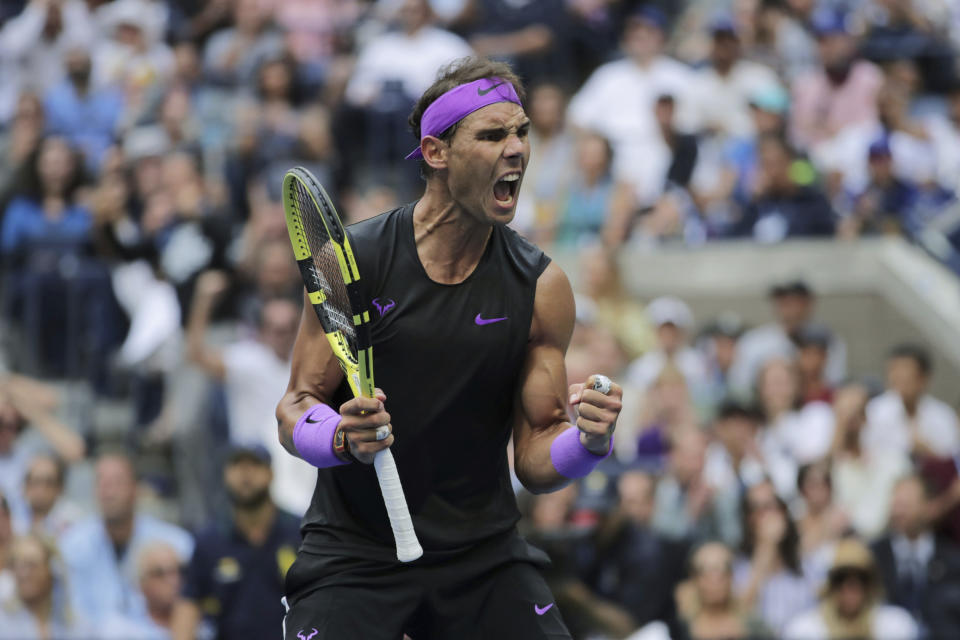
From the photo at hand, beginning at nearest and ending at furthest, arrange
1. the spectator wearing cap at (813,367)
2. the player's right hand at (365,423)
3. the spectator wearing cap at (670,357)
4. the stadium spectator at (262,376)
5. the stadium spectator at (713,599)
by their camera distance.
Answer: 1. the player's right hand at (365,423)
2. the stadium spectator at (713,599)
3. the stadium spectator at (262,376)
4. the spectator wearing cap at (813,367)
5. the spectator wearing cap at (670,357)

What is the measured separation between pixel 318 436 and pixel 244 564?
11.5 feet

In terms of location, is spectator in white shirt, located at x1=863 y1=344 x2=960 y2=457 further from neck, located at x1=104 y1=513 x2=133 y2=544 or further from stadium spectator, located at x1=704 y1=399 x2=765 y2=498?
neck, located at x1=104 y1=513 x2=133 y2=544

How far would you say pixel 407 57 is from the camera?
40.4ft

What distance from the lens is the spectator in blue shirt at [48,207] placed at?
11094 millimetres

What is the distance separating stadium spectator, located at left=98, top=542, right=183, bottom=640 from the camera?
8.24m

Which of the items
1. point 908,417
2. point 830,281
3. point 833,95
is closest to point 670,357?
point 908,417

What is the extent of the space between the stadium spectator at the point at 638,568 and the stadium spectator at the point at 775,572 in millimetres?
407

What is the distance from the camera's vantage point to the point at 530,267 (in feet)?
16.2

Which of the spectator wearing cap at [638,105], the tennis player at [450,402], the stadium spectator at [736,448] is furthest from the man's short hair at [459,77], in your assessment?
the spectator wearing cap at [638,105]

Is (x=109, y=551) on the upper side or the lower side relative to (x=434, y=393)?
lower

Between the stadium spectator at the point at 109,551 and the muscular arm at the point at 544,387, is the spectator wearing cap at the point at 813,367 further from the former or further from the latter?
the muscular arm at the point at 544,387

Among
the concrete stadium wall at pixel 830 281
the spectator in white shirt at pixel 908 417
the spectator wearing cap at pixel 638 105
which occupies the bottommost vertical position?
the concrete stadium wall at pixel 830 281

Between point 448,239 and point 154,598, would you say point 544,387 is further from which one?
point 154,598

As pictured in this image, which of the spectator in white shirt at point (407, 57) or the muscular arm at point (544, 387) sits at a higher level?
the muscular arm at point (544, 387)
